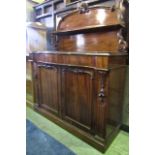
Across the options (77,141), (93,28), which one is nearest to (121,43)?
(93,28)

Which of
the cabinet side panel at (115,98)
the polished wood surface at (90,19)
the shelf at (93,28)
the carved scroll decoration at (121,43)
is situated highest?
the polished wood surface at (90,19)

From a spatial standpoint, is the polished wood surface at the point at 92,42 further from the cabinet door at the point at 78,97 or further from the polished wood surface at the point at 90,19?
the cabinet door at the point at 78,97

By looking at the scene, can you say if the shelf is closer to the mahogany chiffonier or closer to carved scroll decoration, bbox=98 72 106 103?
the mahogany chiffonier

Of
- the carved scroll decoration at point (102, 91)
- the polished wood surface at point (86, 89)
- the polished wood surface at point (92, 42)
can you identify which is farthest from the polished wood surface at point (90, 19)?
the carved scroll decoration at point (102, 91)

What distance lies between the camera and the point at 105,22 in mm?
1500

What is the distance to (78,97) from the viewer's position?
1347 millimetres

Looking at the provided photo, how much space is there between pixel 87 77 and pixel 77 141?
24.6 inches

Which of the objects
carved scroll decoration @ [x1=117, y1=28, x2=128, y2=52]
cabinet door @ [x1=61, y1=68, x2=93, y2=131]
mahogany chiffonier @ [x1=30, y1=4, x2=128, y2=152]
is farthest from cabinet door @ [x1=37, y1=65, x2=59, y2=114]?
carved scroll decoration @ [x1=117, y1=28, x2=128, y2=52]

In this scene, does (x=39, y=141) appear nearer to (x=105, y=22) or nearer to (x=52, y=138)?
(x=52, y=138)

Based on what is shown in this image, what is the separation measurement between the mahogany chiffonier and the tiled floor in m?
0.05

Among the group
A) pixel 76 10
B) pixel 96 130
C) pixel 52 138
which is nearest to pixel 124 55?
pixel 96 130

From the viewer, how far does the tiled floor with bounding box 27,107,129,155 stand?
1.24m

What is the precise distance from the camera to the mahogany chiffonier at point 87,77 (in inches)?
46.4
